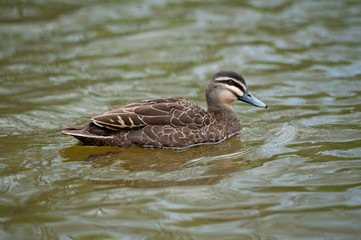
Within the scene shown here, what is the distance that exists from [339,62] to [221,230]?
8.02 meters

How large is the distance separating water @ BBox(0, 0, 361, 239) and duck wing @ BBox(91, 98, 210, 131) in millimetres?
458

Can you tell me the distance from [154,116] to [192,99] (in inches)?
103

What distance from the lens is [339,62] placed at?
12.0 m

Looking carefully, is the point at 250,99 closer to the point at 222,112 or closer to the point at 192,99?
the point at 222,112

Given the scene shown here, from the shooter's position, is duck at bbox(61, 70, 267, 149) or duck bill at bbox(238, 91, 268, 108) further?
duck bill at bbox(238, 91, 268, 108)

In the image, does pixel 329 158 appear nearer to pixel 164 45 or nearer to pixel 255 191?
pixel 255 191

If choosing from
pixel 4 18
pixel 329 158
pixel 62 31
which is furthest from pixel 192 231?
pixel 4 18

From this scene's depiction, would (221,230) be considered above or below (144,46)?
below

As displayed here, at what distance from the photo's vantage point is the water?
5.64 meters

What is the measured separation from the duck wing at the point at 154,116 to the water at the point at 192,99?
458mm

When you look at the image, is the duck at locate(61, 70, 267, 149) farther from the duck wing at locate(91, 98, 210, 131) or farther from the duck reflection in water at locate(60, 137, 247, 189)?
the duck reflection in water at locate(60, 137, 247, 189)

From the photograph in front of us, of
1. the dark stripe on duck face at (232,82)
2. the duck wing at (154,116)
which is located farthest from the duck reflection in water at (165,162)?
the dark stripe on duck face at (232,82)

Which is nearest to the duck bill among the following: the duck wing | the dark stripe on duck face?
the dark stripe on duck face

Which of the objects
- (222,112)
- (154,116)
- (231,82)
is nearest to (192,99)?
(222,112)
